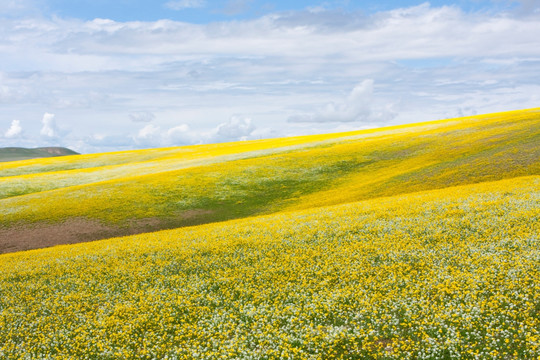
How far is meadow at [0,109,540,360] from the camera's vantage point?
15.5 meters

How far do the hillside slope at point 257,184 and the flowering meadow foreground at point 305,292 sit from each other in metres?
14.7

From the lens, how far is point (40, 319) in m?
20.9

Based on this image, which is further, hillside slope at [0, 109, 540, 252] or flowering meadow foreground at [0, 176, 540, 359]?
hillside slope at [0, 109, 540, 252]

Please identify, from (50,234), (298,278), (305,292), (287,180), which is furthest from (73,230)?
(305,292)

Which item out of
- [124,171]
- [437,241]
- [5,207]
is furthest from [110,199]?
[437,241]

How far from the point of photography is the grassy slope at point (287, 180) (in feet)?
167

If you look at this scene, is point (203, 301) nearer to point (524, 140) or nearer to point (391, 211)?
point (391, 211)

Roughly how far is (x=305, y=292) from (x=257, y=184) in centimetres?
4358

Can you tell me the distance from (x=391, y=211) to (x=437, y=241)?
9.76 metres

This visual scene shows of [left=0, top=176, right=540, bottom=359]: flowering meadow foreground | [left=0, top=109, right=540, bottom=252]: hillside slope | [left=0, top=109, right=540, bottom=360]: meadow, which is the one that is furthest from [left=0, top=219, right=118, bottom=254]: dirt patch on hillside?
[left=0, top=176, right=540, bottom=359]: flowering meadow foreground

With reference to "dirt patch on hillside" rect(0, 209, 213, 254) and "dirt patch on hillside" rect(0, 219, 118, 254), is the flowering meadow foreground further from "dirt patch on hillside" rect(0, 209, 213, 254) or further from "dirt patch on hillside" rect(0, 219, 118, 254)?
"dirt patch on hillside" rect(0, 209, 213, 254)

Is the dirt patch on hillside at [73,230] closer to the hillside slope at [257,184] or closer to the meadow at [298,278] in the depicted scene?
the hillside slope at [257,184]

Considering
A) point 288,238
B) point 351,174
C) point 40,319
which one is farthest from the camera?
point 351,174

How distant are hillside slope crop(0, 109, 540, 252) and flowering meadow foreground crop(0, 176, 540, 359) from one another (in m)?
14.7
